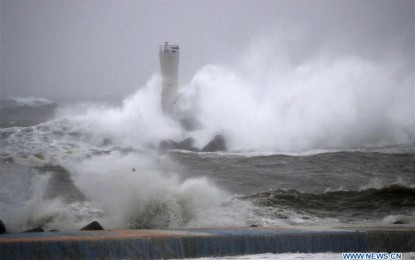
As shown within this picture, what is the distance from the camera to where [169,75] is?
27172 mm

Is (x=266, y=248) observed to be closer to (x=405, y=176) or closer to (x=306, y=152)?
(x=405, y=176)

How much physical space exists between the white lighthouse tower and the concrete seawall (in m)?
20.2

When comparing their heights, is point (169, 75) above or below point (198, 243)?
above

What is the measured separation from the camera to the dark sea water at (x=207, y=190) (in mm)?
10914

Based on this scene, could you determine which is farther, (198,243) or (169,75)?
(169,75)

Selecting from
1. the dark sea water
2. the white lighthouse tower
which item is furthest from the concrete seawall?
the white lighthouse tower


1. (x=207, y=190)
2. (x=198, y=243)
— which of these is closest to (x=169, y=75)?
(x=207, y=190)

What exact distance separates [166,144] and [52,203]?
1269 centimetres

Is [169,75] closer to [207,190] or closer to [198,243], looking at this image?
[207,190]

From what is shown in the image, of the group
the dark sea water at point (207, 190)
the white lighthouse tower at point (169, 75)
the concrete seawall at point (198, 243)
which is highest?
the white lighthouse tower at point (169, 75)

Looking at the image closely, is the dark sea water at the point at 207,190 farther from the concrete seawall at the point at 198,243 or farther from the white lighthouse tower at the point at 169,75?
the white lighthouse tower at the point at 169,75

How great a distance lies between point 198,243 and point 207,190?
234 inches

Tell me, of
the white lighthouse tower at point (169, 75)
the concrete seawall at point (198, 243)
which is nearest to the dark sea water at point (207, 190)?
the concrete seawall at point (198, 243)

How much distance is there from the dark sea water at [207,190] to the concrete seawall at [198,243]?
3.38 metres
